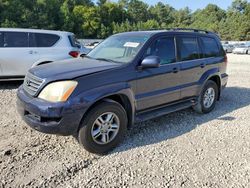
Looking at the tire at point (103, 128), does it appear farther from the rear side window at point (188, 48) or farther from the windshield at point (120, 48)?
the rear side window at point (188, 48)

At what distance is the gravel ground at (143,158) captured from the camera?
10.6ft

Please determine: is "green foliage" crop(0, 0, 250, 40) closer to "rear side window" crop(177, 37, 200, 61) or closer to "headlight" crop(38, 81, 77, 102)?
"rear side window" crop(177, 37, 200, 61)

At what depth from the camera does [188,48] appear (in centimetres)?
527

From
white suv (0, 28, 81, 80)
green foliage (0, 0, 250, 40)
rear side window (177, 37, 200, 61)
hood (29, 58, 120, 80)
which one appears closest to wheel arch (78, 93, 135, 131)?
hood (29, 58, 120, 80)

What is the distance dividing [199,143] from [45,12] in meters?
63.9

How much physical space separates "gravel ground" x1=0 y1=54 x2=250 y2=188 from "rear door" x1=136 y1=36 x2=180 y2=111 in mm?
587

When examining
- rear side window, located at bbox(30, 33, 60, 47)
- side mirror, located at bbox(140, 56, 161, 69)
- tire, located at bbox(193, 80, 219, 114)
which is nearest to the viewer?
side mirror, located at bbox(140, 56, 161, 69)

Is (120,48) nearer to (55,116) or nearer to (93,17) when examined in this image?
(55,116)

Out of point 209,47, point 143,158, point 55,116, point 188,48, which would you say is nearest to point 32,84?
point 55,116

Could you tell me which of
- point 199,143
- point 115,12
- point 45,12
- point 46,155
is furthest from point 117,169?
point 115,12

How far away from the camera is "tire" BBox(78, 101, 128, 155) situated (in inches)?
143

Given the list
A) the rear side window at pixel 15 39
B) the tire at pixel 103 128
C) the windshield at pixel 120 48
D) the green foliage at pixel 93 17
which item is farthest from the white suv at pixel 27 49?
the green foliage at pixel 93 17

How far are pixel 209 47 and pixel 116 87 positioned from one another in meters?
3.09

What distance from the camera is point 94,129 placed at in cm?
379
